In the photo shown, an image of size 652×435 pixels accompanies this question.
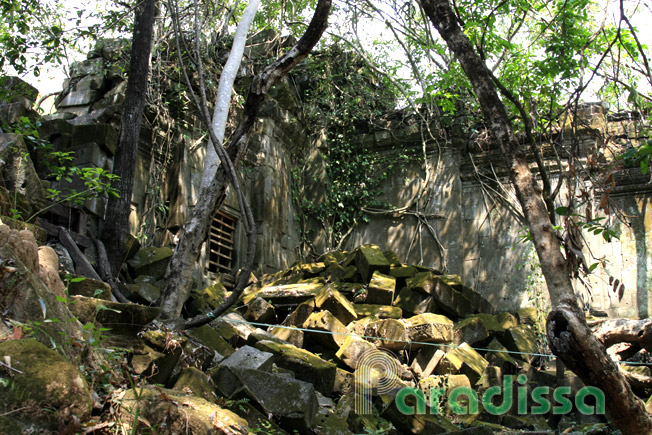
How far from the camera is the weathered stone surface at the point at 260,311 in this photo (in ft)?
22.2

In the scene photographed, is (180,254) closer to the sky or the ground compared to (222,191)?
closer to the ground

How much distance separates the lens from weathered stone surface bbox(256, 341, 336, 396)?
199 inches

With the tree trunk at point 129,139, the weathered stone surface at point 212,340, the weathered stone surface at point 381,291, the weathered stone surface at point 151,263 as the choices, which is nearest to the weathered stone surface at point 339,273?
the weathered stone surface at point 381,291

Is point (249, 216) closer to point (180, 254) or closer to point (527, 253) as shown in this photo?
point (180, 254)

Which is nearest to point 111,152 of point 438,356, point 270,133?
point 270,133

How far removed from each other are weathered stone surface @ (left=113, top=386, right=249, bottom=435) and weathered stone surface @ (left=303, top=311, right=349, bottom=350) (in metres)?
3.24

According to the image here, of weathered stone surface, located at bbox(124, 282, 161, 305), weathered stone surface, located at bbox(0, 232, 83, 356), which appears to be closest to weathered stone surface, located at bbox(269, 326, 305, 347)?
weathered stone surface, located at bbox(124, 282, 161, 305)

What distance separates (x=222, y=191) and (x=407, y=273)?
11.4 ft

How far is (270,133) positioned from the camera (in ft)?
31.9

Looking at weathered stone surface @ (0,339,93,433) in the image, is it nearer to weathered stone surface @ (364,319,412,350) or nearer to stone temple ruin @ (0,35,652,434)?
stone temple ruin @ (0,35,652,434)

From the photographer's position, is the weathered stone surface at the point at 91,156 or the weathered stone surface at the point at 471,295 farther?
the weathered stone surface at the point at 471,295

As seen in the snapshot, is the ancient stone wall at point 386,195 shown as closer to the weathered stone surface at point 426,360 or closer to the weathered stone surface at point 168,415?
the weathered stone surface at point 426,360

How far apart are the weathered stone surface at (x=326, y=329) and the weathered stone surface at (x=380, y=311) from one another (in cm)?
53

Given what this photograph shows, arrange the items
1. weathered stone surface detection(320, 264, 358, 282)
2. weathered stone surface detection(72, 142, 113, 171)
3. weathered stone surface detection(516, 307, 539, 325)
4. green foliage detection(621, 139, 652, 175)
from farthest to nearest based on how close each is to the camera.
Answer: weathered stone surface detection(516, 307, 539, 325) → weathered stone surface detection(320, 264, 358, 282) → weathered stone surface detection(72, 142, 113, 171) → green foliage detection(621, 139, 652, 175)
